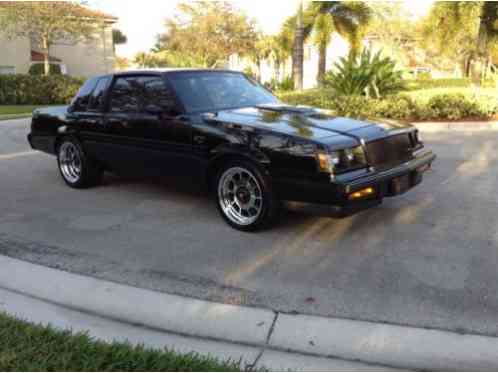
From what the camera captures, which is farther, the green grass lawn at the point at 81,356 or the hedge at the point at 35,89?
the hedge at the point at 35,89

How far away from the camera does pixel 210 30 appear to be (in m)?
35.1

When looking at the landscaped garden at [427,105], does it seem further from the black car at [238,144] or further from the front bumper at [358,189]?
the front bumper at [358,189]

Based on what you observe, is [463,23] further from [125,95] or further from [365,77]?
[125,95]

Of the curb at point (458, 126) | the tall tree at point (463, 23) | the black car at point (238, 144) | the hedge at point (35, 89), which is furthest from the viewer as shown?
the hedge at point (35, 89)

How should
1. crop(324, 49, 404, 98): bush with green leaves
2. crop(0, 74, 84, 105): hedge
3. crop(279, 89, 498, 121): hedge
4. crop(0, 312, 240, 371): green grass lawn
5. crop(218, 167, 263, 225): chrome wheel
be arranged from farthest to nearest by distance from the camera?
1. crop(0, 74, 84, 105): hedge
2. crop(324, 49, 404, 98): bush with green leaves
3. crop(279, 89, 498, 121): hedge
4. crop(218, 167, 263, 225): chrome wheel
5. crop(0, 312, 240, 371): green grass lawn

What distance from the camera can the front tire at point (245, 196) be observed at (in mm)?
4418

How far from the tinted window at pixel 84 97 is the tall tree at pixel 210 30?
1180 inches

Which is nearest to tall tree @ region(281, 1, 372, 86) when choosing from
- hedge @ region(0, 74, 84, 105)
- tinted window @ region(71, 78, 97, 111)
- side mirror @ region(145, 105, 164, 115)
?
hedge @ region(0, 74, 84, 105)

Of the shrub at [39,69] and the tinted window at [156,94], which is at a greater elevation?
the shrub at [39,69]

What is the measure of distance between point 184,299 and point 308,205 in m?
1.38

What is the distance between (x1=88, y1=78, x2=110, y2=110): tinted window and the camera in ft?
19.6

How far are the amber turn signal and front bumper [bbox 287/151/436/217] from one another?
19mm

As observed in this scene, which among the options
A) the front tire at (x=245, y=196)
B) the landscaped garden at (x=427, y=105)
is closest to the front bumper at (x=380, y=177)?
the front tire at (x=245, y=196)

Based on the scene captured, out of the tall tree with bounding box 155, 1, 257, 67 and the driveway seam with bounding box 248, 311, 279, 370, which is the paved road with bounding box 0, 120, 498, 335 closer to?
the driveway seam with bounding box 248, 311, 279, 370
